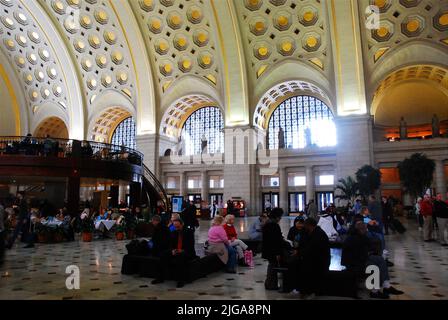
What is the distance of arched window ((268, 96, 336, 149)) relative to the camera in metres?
25.3

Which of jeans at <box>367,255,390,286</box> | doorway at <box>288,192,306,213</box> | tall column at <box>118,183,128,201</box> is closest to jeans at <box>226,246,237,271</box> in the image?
jeans at <box>367,255,390,286</box>

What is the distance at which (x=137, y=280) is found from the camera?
5969 millimetres

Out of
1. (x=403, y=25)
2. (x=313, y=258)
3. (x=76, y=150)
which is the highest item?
(x=403, y=25)

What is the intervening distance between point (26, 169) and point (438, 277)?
14.7 metres

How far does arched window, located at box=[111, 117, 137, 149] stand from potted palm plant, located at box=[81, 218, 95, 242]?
1942 cm

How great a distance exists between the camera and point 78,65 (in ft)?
88.2

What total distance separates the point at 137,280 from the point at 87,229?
6343 millimetres

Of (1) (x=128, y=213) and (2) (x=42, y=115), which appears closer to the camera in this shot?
(1) (x=128, y=213)

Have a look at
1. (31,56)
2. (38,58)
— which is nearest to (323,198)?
(38,58)

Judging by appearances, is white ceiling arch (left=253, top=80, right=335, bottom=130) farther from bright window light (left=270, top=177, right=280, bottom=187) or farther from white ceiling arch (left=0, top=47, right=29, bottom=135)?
white ceiling arch (left=0, top=47, right=29, bottom=135)

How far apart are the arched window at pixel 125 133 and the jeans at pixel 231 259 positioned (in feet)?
82.9

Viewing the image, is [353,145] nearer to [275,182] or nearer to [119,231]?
[275,182]

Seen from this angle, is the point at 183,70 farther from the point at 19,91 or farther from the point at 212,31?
the point at 19,91
